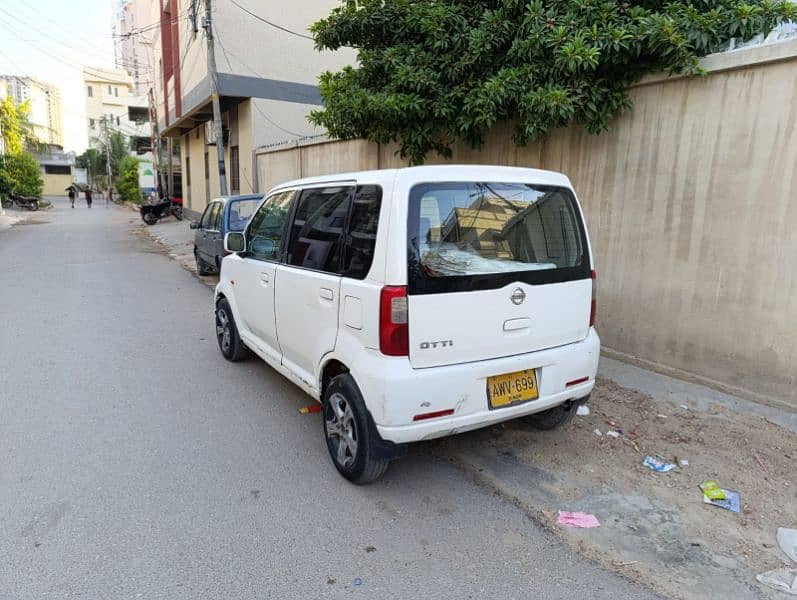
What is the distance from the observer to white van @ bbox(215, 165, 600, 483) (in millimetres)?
2928

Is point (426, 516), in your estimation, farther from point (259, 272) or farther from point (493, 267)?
point (259, 272)

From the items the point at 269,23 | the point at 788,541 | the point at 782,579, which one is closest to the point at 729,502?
the point at 788,541

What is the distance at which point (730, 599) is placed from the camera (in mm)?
2459

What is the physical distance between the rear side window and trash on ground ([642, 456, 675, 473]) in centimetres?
738

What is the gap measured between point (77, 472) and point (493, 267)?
2.92m

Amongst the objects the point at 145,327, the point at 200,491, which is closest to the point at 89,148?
the point at 145,327

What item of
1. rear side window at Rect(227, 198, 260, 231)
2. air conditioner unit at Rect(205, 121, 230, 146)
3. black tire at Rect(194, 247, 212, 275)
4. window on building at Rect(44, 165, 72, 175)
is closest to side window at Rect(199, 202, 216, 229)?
black tire at Rect(194, 247, 212, 275)

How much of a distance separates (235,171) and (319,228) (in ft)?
52.0

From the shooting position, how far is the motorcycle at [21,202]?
117 feet

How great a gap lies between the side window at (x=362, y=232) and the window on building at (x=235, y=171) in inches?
607

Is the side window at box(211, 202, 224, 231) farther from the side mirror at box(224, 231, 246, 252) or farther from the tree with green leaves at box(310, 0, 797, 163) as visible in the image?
the side mirror at box(224, 231, 246, 252)

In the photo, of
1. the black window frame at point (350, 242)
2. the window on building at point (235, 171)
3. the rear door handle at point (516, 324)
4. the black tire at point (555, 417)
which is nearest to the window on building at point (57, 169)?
the window on building at point (235, 171)

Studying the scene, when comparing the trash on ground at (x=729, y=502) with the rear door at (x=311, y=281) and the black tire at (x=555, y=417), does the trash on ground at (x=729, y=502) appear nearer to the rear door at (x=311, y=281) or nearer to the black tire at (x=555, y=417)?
the black tire at (x=555, y=417)

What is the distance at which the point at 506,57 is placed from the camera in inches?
217
